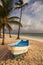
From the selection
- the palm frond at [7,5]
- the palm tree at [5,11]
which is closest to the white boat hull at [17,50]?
the palm tree at [5,11]

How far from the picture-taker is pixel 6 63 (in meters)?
12.3

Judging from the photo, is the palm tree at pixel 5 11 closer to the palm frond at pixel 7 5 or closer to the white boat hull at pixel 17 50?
the palm frond at pixel 7 5

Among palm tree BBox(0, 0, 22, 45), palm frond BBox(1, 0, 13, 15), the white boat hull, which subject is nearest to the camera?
the white boat hull

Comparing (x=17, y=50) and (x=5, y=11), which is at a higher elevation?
(x=5, y=11)

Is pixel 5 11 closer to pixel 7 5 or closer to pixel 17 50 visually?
pixel 7 5

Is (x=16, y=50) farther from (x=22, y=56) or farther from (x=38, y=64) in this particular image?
(x=38, y=64)

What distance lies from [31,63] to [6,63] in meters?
1.93

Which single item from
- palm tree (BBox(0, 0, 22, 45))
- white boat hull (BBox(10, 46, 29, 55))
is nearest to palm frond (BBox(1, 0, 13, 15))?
palm tree (BBox(0, 0, 22, 45))

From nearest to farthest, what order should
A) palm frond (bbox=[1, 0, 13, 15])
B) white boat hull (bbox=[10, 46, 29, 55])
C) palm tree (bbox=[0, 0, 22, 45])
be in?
1. white boat hull (bbox=[10, 46, 29, 55])
2. palm tree (bbox=[0, 0, 22, 45])
3. palm frond (bbox=[1, 0, 13, 15])

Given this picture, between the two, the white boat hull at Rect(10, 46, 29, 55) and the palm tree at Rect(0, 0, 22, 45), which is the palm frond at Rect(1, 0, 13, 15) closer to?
the palm tree at Rect(0, 0, 22, 45)

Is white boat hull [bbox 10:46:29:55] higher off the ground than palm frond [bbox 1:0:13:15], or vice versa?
palm frond [bbox 1:0:13:15]

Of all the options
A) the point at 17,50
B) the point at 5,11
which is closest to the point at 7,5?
the point at 5,11

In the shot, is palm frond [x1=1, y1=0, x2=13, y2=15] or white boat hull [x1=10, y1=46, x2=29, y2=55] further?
palm frond [x1=1, y1=0, x2=13, y2=15]

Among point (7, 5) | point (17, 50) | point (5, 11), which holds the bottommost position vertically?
point (17, 50)
